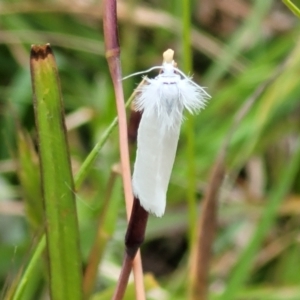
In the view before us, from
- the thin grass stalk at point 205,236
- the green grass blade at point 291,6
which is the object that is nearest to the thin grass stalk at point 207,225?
the thin grass stalk at point 205,236

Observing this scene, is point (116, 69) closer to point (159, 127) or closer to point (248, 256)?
point (159, 127)

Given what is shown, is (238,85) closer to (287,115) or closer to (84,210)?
(287,115)

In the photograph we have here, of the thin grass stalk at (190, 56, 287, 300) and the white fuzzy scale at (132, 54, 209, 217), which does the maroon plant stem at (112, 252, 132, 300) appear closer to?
the white fuzzy scale at (132, 54, 209, 217)

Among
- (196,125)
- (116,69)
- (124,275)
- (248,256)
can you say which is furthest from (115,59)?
(196,125)

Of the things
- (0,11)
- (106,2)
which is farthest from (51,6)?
(106,2)

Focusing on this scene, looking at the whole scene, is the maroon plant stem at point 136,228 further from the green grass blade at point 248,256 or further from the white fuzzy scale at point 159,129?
the green grass blade at point 248,256

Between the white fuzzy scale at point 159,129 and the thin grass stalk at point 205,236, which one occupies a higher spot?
the thin grass stalk at point 205,236

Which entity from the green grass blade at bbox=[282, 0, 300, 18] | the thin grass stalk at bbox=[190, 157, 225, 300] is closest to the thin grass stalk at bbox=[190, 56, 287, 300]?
the thin grass stalk at bbox=[190, 157, 225, 300]
